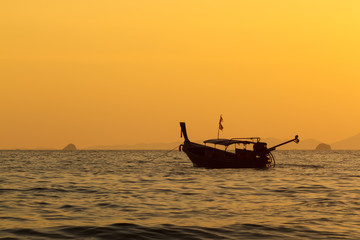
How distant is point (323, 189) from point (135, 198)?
553 inches

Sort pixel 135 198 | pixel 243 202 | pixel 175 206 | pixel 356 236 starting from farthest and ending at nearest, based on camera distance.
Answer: pixel 135 198 → pixel 243 202 → pixel 175 206 → pixel 356 236

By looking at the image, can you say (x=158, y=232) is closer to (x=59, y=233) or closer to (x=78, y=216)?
(x=59, y=233)

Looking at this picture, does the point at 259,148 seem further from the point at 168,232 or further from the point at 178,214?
the point at 168,232

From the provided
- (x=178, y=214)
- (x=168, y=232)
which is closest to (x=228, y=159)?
(x=178, y=214)

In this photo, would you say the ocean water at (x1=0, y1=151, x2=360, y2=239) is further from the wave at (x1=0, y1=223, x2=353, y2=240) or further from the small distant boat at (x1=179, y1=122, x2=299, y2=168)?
the small distant boat at (x1=179, y1=122, x2=299, y2=168)

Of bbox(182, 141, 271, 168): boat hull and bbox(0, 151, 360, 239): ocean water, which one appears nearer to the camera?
bbox(0, 151, 360, 239): ocean water

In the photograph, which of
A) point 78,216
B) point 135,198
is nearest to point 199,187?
point 135,198

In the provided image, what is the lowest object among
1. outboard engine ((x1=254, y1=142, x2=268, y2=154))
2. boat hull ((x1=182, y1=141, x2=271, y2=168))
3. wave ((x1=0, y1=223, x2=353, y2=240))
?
wave ((x1=0, y1=223, x2=353, y2=240))

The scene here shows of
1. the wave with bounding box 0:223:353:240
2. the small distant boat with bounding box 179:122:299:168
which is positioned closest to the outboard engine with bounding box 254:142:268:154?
the small distant boat with bounding box 179:122:299:168

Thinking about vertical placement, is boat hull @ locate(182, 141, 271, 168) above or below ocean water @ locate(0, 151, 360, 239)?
above

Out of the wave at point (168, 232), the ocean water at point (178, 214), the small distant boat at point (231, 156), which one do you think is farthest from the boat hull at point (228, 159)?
the wave at point (168, 232)

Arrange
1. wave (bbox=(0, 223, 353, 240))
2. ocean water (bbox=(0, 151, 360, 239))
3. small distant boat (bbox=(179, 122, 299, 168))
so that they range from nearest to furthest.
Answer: wave (bbox=(0, 223, 353, 240)), ocean water (bbox=(0, 151, 360, 239)), small distant boat (bbox=(179, 122, 299, 168))

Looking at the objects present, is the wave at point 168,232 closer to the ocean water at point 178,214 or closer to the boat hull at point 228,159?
the ocean water at point 178,214

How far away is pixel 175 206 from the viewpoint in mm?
23688
